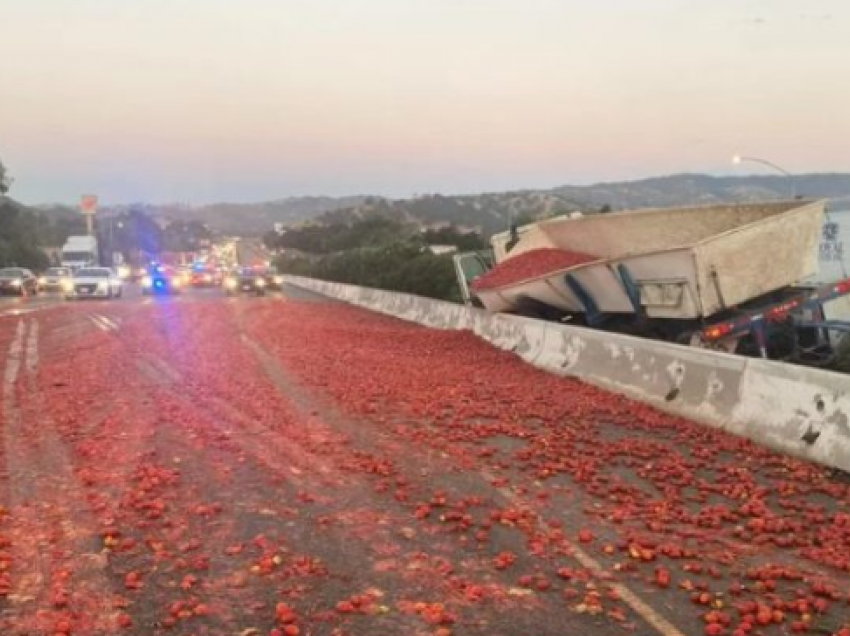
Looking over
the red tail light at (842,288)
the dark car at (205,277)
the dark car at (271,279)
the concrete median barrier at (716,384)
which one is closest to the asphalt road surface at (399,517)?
the concrete median barrier at (716,384)

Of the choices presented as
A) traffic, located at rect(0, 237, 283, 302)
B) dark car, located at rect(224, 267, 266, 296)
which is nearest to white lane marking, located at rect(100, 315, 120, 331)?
traffic, located at rect(0, 237, 283, 302)

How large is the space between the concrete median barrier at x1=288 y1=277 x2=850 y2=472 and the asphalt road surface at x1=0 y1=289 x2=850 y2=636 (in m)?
0.31

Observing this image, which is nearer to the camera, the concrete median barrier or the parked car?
the concrete median barrier

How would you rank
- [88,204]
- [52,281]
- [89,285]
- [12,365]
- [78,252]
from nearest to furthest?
[12,365], [89,285], [52,281], [78,252], [88,204]

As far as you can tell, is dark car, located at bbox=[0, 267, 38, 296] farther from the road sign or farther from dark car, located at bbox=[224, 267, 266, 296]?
the road sign

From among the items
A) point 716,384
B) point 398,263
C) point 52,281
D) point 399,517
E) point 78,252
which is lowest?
point 399,517

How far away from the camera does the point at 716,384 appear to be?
10.2 metres

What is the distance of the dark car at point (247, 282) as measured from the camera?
5431cm

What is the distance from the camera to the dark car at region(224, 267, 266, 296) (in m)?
54.3

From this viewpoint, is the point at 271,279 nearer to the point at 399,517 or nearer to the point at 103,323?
the point at 103,323

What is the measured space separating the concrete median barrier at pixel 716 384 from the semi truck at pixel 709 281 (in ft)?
5.04

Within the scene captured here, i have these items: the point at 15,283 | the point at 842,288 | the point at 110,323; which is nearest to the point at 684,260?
the point at 842,288

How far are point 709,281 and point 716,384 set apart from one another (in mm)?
4436

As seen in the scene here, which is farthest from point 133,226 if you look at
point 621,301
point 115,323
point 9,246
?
point 621,301
